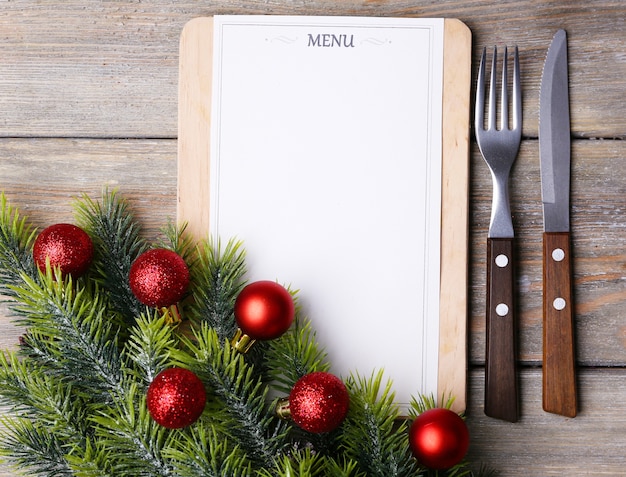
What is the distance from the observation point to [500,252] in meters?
0.63

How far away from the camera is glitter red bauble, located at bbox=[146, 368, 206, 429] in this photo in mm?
492

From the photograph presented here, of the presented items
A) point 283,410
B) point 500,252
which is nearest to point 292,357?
point 283,410

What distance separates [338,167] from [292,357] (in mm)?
216

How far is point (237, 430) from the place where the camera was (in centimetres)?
54

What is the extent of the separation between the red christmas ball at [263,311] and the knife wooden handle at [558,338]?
29 cm

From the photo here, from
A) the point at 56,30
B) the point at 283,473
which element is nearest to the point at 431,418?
the point at 283,473

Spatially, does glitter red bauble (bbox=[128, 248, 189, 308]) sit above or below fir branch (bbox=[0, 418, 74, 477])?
above

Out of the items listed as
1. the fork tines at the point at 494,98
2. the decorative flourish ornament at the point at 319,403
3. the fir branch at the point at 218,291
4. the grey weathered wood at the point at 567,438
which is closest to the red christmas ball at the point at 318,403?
the decorative flourish ornament at the point at 319,403

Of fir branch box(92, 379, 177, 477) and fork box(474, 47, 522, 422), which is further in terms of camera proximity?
fork box(474, 47, 522, 422)

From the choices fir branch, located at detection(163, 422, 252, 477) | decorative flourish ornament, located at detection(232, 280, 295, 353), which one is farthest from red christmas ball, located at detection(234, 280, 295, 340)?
fir branch, located at detection(163, 422, 252, 477)

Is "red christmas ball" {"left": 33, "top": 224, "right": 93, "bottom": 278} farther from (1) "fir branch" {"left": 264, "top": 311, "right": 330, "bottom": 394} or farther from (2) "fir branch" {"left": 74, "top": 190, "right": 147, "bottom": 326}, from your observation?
(1) "fir branch" {"left": 264, "top": 311, "right": 330, "bottom": 394}

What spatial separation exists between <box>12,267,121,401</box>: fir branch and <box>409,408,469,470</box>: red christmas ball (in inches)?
11.3

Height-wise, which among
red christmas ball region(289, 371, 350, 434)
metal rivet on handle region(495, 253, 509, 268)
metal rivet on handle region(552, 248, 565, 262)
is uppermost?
metal rivet on handle region(552, 248, 565, 262)

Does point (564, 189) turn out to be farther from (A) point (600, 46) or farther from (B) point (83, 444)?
(B) point (83, 444)
